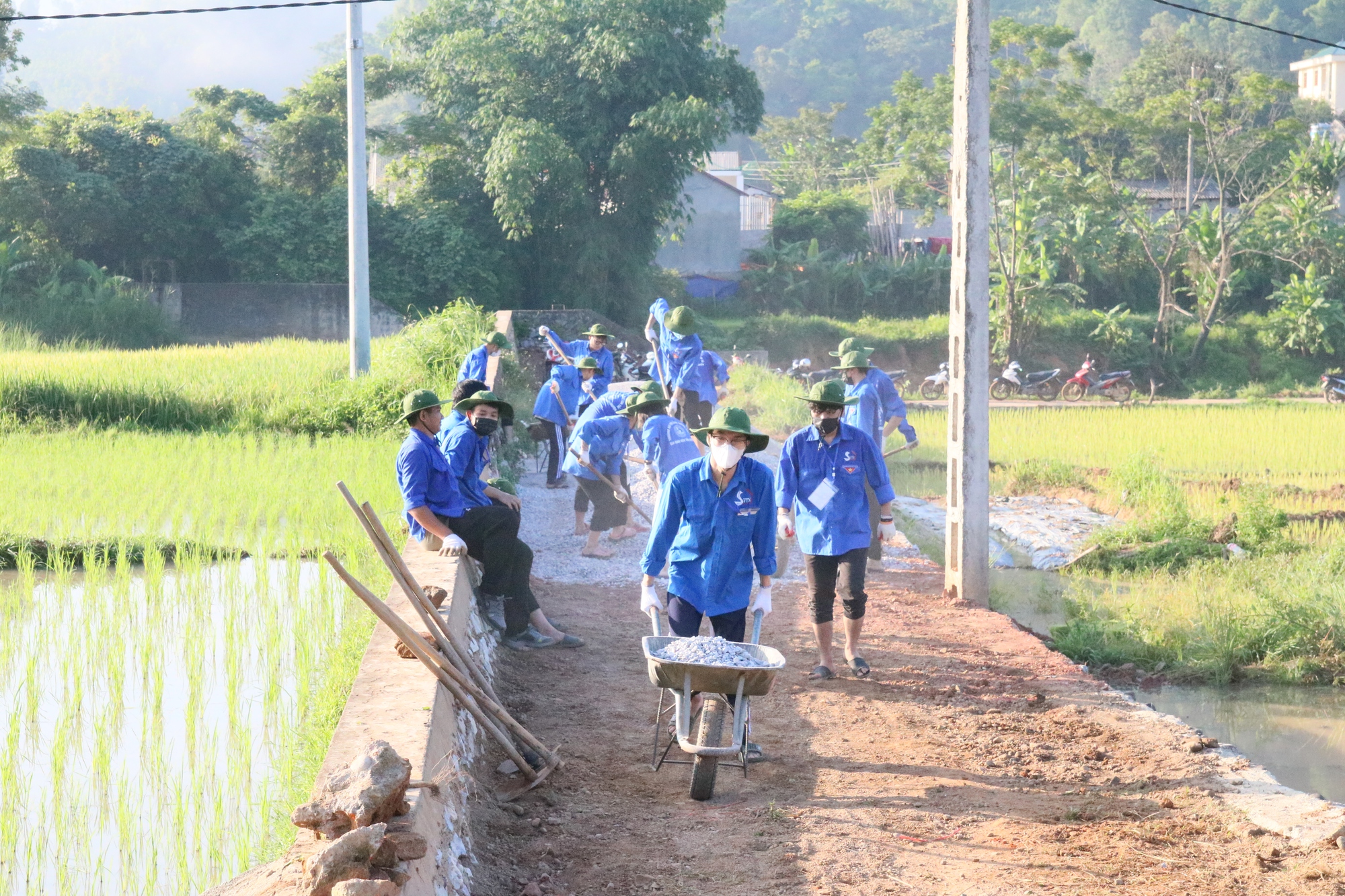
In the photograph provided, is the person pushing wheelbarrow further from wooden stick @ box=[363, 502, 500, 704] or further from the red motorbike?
the red motorbike

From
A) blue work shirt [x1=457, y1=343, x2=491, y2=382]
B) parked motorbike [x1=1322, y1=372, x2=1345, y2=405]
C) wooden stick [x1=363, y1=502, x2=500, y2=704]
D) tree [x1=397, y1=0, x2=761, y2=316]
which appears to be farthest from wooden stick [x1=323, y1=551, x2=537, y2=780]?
parked motorbike [x1=1322, y1=372, x2=1345, y2=405]

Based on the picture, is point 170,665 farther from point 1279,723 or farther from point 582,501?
point 1279,723

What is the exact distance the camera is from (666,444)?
379 inches

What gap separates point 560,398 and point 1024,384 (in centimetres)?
1956

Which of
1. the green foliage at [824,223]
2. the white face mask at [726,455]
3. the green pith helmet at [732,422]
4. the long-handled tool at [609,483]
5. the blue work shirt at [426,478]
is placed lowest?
the long-handled tool at [609,483]

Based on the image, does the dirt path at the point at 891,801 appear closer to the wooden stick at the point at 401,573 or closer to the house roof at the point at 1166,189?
the wooden stick at the point at 401,573

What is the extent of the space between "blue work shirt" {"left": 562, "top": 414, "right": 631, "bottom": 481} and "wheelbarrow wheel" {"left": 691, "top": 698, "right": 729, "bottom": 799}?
5.22 meters

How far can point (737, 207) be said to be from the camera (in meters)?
42.9

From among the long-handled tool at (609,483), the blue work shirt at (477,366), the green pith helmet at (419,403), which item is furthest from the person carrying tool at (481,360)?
the green pith helmet at (419,403)

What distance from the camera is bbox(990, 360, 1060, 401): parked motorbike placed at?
30219 mm

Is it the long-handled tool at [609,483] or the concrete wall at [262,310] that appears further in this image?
→ the concrete wall at [262,310]

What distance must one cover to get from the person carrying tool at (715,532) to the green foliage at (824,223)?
36.6 m

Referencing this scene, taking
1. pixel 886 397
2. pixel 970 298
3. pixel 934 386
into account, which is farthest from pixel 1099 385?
pixel 970 298

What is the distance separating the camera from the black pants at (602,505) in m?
11.0
